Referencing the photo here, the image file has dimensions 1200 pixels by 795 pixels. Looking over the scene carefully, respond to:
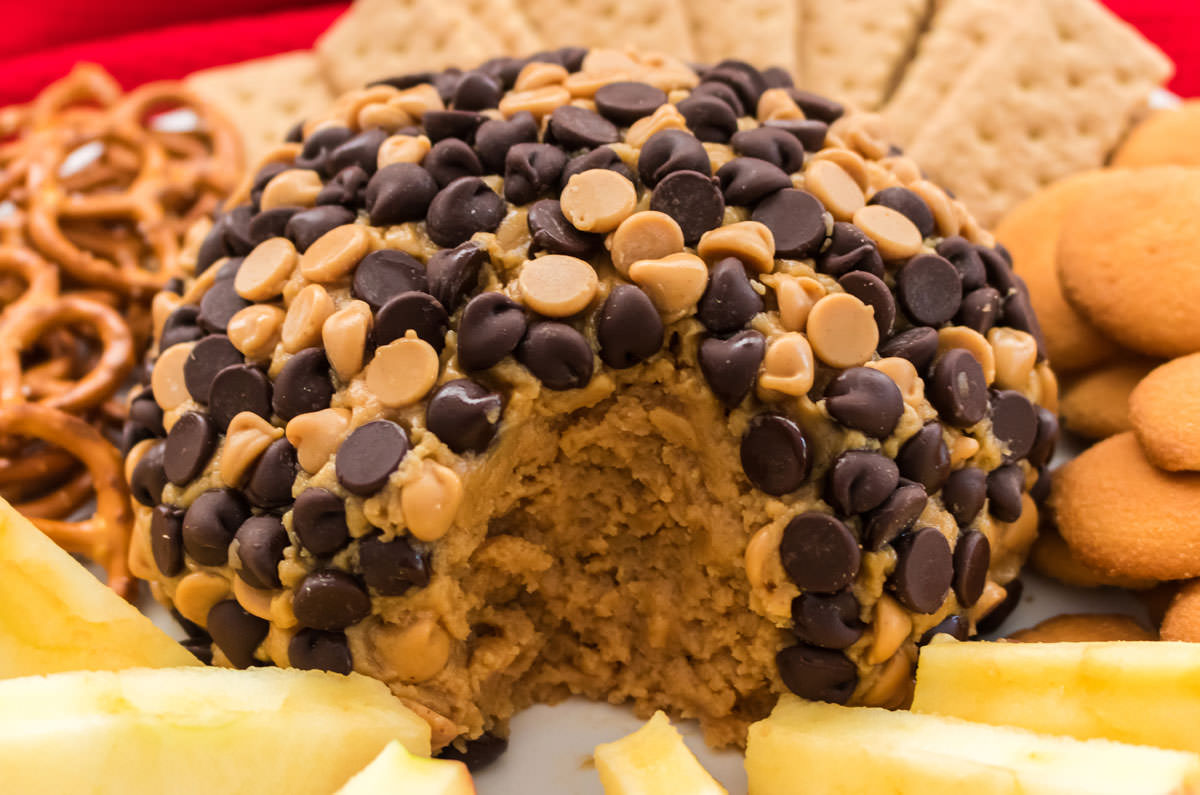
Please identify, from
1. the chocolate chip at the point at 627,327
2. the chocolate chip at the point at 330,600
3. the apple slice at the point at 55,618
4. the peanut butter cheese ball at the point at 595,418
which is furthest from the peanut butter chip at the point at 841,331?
the apple slice at the point at 55,618

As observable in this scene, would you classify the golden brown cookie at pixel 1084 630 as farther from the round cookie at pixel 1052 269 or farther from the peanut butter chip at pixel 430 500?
the peanut butter chip at pixel 430 500

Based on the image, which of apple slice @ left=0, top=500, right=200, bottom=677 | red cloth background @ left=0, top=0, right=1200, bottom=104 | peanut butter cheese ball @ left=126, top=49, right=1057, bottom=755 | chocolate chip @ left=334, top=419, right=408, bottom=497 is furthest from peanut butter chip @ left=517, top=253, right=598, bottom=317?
red cloth background @ left=0, top=0, right=1200, bottom=104

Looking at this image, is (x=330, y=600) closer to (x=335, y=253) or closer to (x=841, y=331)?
(x=335, y=253)

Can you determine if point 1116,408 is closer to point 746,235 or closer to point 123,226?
point 746,235

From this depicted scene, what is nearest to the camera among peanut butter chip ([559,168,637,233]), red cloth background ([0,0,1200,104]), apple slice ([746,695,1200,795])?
apple slice ([746,695,1200,795])

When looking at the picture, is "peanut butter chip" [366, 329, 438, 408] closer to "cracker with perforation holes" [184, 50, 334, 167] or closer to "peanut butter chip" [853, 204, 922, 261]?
"peanut butter chip" [853, 204, 922, 261]
